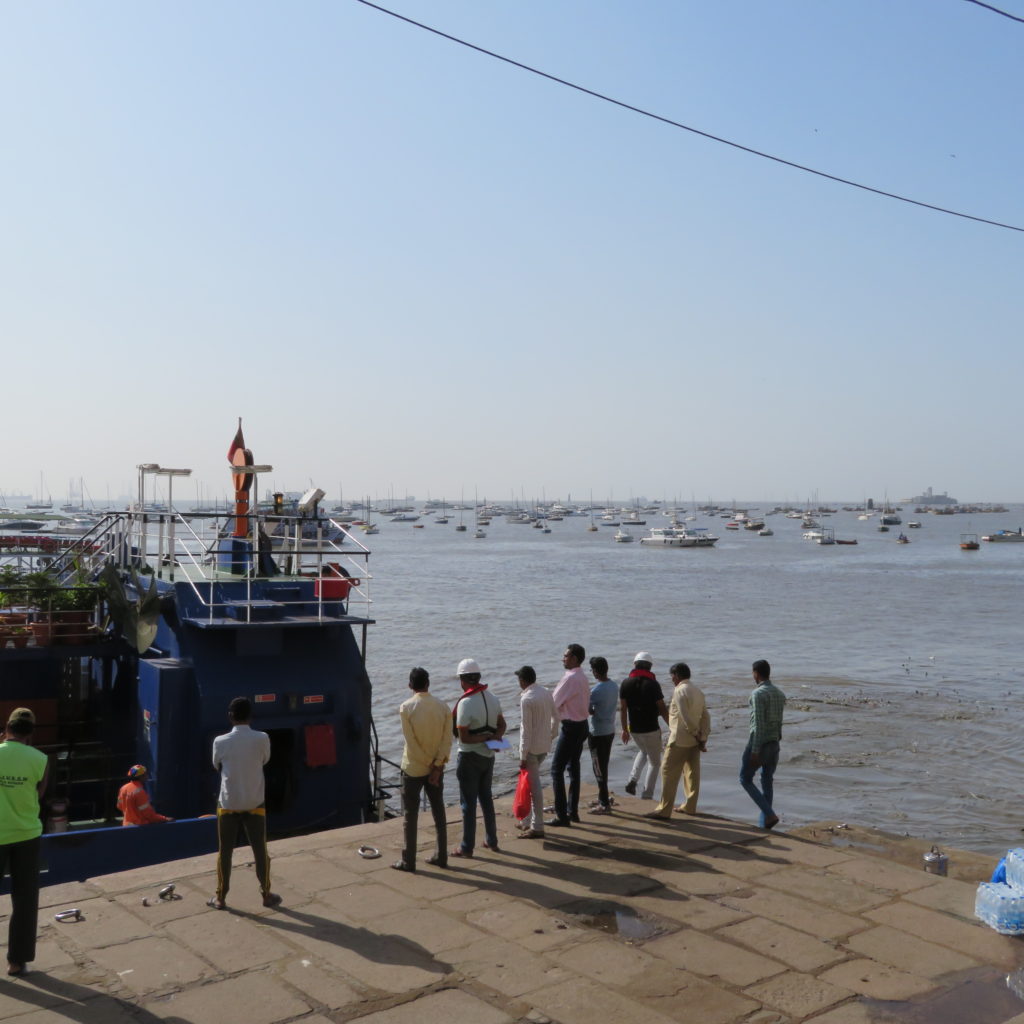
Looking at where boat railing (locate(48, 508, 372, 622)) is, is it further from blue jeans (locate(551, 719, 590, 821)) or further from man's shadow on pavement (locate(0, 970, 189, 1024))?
man's shadow on pavement (locate(0, 970, 189, 1024))

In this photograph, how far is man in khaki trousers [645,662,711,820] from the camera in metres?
10.2

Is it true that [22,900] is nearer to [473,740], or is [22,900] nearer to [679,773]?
[473,740]

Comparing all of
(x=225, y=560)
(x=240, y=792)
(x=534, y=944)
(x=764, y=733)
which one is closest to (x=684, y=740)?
(x=764, y=733)

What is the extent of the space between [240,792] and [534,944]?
93.6 inches

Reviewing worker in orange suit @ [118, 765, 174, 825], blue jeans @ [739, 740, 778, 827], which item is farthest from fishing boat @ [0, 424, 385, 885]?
blue jeans @ [739, 740, 778, 827]

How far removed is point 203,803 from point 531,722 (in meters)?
4.63

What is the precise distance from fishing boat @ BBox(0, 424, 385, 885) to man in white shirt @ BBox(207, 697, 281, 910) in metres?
3.01

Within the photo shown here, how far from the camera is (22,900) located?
634 centimetres

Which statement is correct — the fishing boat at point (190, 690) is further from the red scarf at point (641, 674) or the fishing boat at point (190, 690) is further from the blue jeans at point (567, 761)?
the red scarf at point (641, 674)

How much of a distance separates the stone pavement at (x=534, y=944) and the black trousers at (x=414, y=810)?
0.62 ft

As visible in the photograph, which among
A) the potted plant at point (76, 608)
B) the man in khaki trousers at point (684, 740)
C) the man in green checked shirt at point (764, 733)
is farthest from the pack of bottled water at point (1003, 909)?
the potted plant at point (76, 608)

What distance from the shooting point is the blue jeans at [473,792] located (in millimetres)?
8742

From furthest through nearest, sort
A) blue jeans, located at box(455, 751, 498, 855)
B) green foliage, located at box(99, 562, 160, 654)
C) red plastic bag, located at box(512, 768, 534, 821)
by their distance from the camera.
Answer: green foliage, located at box(99, 562, 160, 654)
red plastic bag, located at box(512, 768, 534, 821)
blue jeans, located at box(455, 751, 498, 855)

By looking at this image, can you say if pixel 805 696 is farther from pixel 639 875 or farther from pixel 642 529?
pixel 642 529
